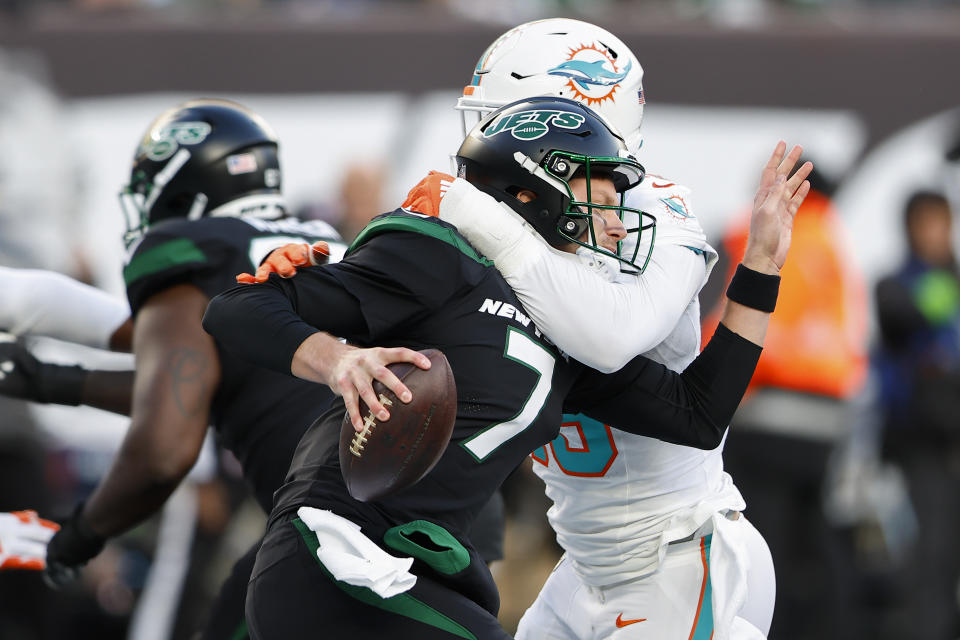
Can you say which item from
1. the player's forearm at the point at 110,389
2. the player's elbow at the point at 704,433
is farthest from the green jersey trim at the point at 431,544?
the player's forearm at the point at 110,389

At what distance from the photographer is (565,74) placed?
3289 mm

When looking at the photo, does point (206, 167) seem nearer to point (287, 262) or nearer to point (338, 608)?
point (287, 262)

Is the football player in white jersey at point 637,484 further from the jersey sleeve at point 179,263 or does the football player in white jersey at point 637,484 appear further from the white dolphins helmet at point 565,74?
the jersey sleeve at point 179,263

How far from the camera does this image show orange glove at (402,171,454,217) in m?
2.72

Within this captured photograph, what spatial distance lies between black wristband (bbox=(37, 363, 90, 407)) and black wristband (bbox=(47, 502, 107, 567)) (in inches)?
12.2

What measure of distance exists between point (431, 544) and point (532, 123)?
850 mm

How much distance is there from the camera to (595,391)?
2832 mm

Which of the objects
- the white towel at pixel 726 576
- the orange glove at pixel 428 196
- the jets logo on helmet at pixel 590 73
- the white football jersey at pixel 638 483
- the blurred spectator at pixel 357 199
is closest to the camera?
the orange glove at pixel 428 196

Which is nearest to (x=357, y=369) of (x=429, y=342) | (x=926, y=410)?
(x=429, y=342)

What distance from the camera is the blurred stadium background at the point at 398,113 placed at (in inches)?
281

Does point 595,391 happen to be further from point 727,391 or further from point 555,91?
point 555,91

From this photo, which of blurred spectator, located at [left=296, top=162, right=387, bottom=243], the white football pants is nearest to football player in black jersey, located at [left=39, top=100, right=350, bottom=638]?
the white football pants

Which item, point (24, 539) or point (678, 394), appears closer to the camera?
point (678, 394)

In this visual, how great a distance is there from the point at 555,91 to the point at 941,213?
14.0ft
